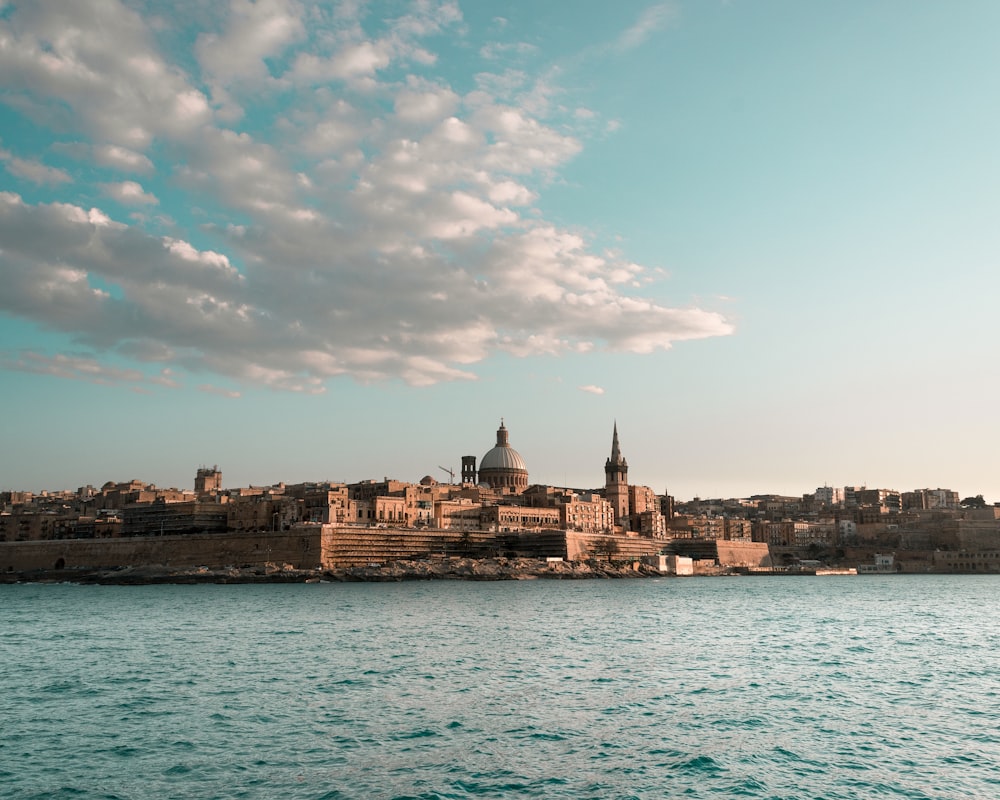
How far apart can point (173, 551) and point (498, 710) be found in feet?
275

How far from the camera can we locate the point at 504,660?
29.3 m

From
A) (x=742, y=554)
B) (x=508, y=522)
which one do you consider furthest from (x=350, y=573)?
(x=742, y=554)

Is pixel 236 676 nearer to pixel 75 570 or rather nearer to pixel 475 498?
pixel 75 570

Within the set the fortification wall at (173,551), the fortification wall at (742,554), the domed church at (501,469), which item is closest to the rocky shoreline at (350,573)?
the fortification wall at (173,551)

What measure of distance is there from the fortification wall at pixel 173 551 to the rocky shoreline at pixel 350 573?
5.88 feet

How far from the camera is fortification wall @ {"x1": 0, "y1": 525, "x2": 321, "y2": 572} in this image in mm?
92562

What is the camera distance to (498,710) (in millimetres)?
20984

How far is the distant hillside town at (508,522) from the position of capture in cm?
10762

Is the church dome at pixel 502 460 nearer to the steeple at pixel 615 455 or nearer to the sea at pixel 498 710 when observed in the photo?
the steeple at pixel 615 455

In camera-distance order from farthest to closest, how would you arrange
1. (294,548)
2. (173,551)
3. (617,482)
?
(617,482)
(173,551)
(294,548)

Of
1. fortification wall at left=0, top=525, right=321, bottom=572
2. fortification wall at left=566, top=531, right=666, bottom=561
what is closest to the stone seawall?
fortification wall at left=0, top=525, right=321, bottom=572

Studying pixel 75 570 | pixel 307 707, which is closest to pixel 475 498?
pixel 75 570

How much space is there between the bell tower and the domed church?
507 inches

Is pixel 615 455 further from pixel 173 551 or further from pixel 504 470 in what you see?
pixel 173 551
